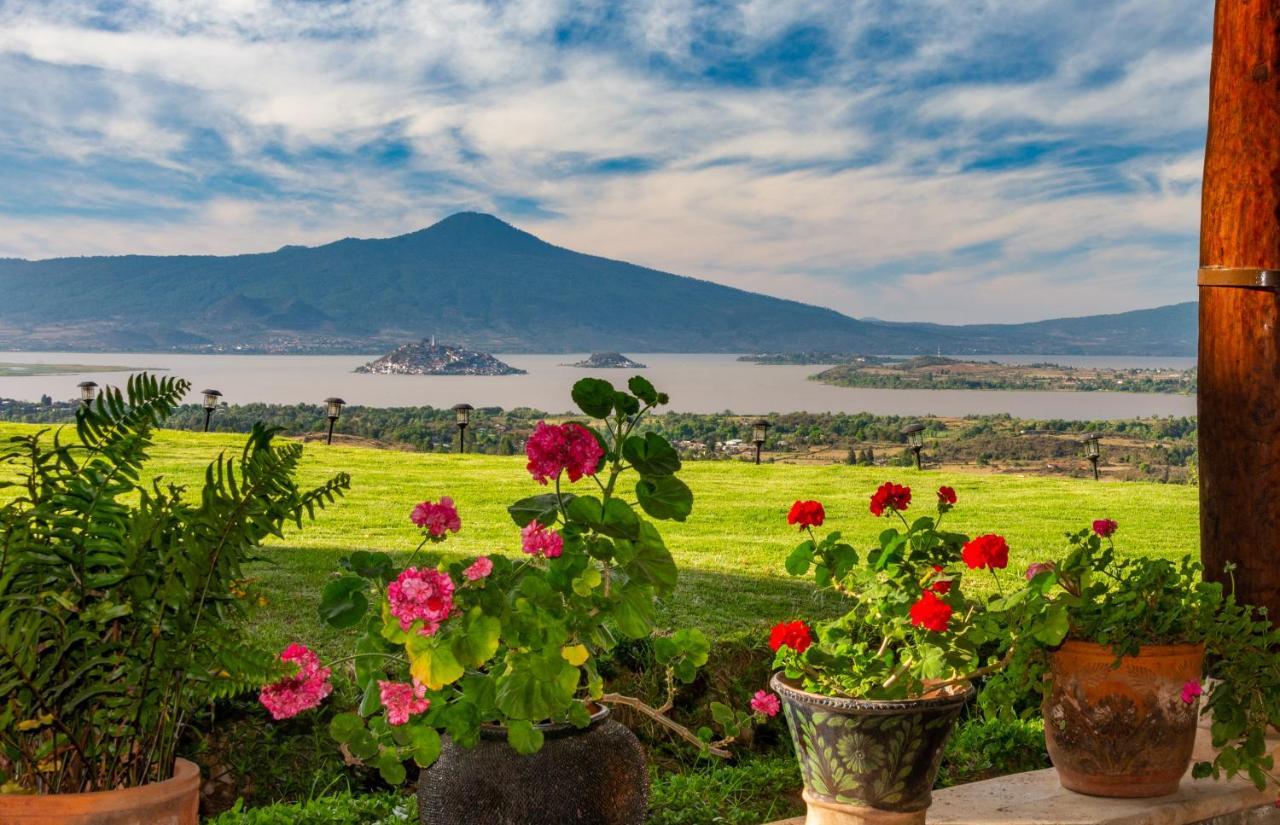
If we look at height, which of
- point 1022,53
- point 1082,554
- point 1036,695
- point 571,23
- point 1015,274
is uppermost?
point 1022,53

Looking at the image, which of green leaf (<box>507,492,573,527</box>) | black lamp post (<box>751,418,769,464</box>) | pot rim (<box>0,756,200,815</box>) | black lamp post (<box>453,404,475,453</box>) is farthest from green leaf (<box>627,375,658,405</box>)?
black lamp post (<box>453,404,475,453</box>)

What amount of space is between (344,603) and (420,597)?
36 centimetres

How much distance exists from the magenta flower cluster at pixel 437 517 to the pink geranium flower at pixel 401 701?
348 millimetres

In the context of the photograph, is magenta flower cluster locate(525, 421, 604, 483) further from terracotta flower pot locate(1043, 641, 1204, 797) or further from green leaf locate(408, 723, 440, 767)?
terracotta flower pot locate(1043, 641, 1204, 797)

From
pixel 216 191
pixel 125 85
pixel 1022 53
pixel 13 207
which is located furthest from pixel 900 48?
pixel 13 207

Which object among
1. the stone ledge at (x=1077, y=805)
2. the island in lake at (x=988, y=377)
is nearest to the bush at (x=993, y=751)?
the stone ledge at (x=1077, y=805)

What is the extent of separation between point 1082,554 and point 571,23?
29.9 ft

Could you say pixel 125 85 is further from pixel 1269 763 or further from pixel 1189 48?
pixel 1269 763

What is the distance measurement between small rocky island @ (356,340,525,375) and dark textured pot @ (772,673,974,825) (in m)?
15.8

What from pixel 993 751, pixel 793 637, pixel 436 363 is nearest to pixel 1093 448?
pixel 436 363

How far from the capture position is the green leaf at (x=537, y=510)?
2217mm

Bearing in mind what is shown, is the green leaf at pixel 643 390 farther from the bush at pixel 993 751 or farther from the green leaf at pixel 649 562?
the bush at pixel 993 751

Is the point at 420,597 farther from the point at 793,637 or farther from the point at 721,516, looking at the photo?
the point at 721,516

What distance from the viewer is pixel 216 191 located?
87.8ft
